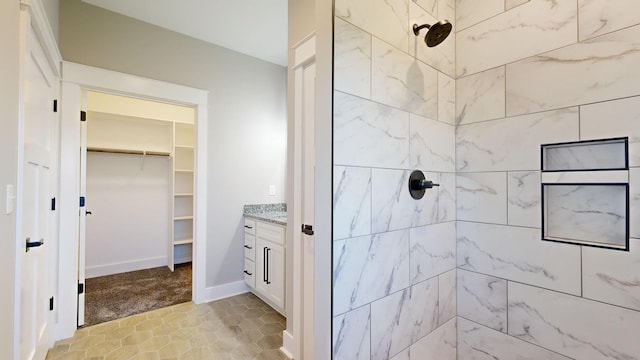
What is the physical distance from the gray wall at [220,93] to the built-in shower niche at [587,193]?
2.67m

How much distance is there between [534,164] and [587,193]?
20 cm

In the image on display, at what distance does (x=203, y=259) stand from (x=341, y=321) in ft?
7.57

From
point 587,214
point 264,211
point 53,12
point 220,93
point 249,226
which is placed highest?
point 53,12

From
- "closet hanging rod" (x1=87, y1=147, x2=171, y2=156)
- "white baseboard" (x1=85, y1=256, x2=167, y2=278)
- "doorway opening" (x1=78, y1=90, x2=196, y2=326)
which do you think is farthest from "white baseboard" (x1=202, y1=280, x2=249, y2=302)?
"closet hanging rod" (x1=87, y1=147, x2=171, y2=156)

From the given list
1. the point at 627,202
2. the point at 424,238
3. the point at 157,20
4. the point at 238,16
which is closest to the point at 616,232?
the point at 627,202

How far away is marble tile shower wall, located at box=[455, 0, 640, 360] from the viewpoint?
3.15 ft

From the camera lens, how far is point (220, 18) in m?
2.44

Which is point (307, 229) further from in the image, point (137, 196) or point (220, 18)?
point (137, 196)

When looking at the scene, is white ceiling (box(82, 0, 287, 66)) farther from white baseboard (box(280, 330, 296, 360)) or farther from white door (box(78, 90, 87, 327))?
white baseboard (box(280, 330, 296, 360))

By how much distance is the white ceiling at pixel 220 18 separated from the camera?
224 cm

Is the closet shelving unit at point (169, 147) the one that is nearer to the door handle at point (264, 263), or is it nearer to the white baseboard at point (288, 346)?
the door handle at point (264, 263)

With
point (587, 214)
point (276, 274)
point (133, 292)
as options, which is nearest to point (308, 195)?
point (276, 274)

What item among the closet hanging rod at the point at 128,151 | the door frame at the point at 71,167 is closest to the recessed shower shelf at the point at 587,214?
the door frame at the point at 71,167

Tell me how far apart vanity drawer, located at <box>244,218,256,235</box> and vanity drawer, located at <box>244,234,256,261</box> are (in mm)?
44
